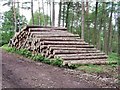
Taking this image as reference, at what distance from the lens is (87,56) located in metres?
11.6

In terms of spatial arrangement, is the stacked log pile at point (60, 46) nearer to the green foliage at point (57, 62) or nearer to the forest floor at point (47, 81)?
the green foliage at point (57, 62)

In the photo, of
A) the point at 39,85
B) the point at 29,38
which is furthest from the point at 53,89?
the point at 29,38

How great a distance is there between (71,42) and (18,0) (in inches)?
770

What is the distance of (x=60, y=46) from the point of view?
1201 centimetres

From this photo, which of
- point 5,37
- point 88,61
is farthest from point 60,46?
point 5,37

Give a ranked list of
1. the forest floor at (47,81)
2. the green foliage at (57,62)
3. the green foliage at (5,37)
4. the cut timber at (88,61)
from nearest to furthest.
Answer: the forest floor at (47,81) < the green foliage at (57,62) < the cut timber at (88,61) < the green foliage at (5,37)

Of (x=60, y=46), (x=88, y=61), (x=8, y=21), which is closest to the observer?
(x=88, y=61)

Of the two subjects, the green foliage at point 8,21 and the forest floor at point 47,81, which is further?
the green foliage at point 8,21

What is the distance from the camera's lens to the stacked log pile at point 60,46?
11.3 m

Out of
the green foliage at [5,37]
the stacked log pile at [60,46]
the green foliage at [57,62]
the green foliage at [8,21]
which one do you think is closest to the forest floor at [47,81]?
the green foliage at [57,62]

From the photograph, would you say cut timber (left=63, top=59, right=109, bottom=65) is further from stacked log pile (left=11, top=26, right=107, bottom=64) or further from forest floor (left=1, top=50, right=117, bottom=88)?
forest floor (left=1, top=50, right=117, bottom=88)

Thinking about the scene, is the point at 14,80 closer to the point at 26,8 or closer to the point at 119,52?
the point at 119,52

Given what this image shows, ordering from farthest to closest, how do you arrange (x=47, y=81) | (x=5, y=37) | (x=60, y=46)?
(x=5, y=37) → (x=60, y=46) → (x=47, y=81)

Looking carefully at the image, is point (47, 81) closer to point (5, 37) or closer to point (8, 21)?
point (5, 37)
